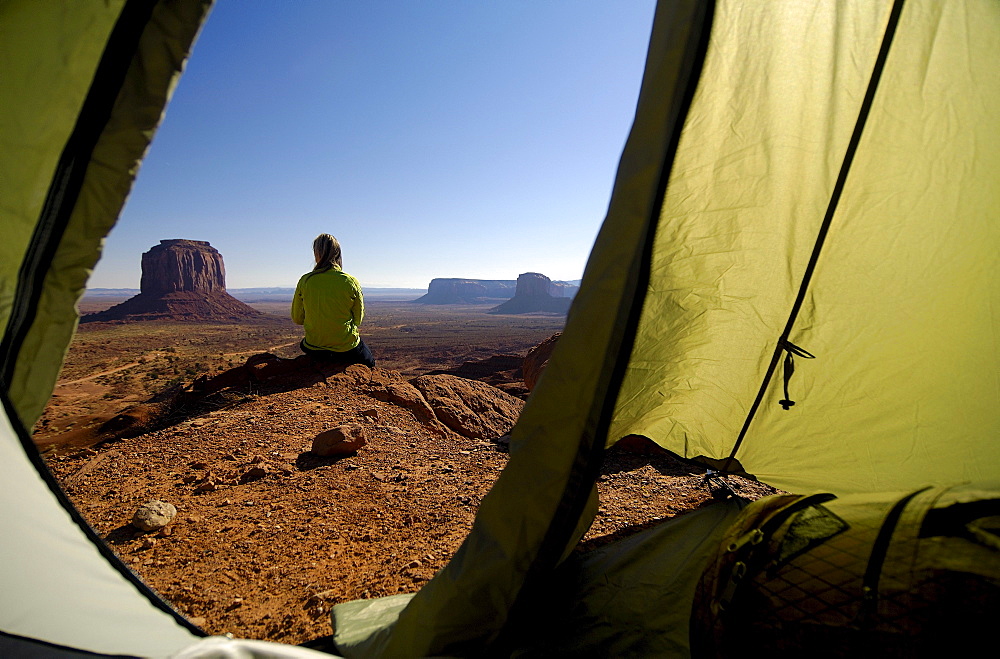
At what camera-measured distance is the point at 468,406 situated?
6414 millimetres

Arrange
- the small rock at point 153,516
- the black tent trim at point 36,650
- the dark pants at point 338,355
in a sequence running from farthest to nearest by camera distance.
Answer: the dark pants at point 338,355 < the small rock at point 153,516 < the black tent trim at point 36,650

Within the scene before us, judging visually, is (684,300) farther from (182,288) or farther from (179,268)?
(179,268)

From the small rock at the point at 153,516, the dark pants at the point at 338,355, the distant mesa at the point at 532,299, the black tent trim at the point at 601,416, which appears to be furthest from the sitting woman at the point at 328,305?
the distant mesa at the point at 532,299

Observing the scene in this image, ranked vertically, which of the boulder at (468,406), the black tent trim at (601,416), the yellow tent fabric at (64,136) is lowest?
the boulder at (468,406)

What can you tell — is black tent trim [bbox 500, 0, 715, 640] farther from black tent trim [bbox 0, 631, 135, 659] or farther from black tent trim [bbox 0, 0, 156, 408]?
black tent trim [bbox 0, 0, 156, 408]

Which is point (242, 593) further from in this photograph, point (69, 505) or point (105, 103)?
point (105, 103)

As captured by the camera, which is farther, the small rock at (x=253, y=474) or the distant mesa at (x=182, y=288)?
the distant mesa at (x=182, y=288)

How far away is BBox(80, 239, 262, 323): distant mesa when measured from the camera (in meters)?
56.1

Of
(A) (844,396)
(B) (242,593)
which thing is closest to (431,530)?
(B) (242,593)

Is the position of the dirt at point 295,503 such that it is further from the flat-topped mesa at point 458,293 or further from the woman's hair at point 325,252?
the flat-topped mesa at point 458,293

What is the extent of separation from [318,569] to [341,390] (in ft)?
11.3

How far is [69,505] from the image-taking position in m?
1.33

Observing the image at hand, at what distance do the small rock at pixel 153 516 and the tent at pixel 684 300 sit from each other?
1481 millimetres

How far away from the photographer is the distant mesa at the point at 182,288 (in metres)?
56.1
